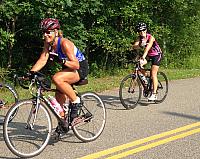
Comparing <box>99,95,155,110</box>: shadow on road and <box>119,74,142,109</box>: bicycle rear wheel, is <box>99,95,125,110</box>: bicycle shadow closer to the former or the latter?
<box>99,95,155,110</box>: shadow on road

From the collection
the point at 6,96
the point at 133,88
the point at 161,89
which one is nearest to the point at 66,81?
the point at 6,96

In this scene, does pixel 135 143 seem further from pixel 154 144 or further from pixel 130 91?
pixel 130 91

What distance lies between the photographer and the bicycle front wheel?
5562mm

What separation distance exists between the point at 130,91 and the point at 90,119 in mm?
2610

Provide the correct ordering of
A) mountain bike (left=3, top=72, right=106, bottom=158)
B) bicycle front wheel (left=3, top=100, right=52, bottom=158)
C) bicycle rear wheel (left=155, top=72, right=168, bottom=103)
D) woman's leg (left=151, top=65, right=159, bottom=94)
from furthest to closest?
bicycle rear wheel (left=155, top=72, right=168, bottom=103) < woman's leg (left=151, top=65, right=159, bottom=94) < mountain bike (left=3, top=72, right=106, bottom=158) < bicycle front wheel (left=3, top=100, right=52, bottom=158)

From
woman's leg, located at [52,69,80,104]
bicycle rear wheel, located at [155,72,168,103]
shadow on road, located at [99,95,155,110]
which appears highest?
woman's leg, located at [52,69,80,104]

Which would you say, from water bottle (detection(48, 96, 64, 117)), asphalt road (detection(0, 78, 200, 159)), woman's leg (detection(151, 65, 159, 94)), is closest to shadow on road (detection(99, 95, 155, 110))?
asphalt road (detection(0, 78, 200, 159))

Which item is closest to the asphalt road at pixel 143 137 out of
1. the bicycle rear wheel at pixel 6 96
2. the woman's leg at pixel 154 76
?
the woman's leg at pixel 154 76

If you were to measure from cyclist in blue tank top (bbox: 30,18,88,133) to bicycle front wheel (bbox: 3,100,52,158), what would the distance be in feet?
1.52

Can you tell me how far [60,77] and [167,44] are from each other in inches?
513

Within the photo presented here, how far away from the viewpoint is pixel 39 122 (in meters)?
5.98

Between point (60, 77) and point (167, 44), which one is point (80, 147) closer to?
point (60, 77)

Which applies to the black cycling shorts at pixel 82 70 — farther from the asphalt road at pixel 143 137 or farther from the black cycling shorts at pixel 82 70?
the asphalt road at pixel 143 137

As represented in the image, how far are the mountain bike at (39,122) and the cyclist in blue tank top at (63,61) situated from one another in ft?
0.56
